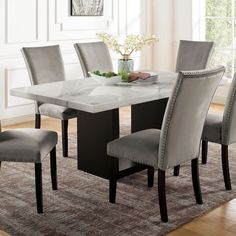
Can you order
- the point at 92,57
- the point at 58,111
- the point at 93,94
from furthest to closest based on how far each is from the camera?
the point at 92,57 → the point at 58,111 → the point at 93,94

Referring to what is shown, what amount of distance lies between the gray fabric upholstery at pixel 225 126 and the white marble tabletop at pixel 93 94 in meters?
0.38

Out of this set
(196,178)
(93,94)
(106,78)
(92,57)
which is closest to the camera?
(196,178)

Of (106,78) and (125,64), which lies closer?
(106,78)

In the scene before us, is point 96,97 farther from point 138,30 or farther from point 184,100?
point 138,30

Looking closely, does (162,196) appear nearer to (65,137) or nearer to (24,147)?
(24,147)

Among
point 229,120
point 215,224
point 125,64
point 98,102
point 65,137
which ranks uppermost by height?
point 125,64

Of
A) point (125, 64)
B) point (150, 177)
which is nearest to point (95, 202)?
point (150, 177)

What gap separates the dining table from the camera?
3105 mm

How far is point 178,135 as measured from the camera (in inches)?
114

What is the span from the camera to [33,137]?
307cm

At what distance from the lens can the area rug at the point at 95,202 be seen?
2.83 m

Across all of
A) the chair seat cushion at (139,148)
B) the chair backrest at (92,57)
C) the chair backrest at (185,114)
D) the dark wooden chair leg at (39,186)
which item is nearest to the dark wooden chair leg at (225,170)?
the chair backrest at (185,114)

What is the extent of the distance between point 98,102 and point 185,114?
512 millimetres

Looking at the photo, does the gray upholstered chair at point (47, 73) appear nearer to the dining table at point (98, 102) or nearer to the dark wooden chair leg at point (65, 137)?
the dark wooden chair leg at point (65, 137)
